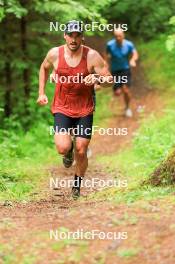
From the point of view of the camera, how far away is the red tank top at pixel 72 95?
28.1 feet

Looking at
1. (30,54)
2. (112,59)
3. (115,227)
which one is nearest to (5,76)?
(30,54)

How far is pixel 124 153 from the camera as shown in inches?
547

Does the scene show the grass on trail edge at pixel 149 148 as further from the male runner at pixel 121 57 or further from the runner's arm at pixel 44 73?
the runner's arm at pixel 44 73

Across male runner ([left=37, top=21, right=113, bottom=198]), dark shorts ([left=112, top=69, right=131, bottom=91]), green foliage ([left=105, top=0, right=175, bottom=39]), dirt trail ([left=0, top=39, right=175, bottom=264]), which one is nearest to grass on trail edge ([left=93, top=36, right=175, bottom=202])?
dirt trail ([left=0, top=39, right=175, bottom=264])

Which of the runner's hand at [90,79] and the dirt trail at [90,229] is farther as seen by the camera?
the runner's hand at [90,79]

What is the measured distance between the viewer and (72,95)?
344 inches

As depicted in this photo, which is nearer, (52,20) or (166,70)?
(52,20)

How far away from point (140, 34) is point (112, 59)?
887cm

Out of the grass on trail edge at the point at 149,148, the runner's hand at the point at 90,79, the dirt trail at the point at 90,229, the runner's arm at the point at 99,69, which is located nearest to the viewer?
the dirt trail at the point at 90,229

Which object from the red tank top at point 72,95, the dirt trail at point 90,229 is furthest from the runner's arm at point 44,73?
the dirt trail at point 90,229

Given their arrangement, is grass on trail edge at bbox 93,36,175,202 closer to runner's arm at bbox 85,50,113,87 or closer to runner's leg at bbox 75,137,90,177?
runner's leg at bbox 75,137,90,177

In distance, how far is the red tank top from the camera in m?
8.57

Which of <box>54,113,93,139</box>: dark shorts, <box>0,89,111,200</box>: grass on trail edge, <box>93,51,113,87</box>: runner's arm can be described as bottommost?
<box>0,89,111,200</box>: grass on trail edge

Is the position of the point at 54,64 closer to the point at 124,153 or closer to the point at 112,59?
the point at 124,153
